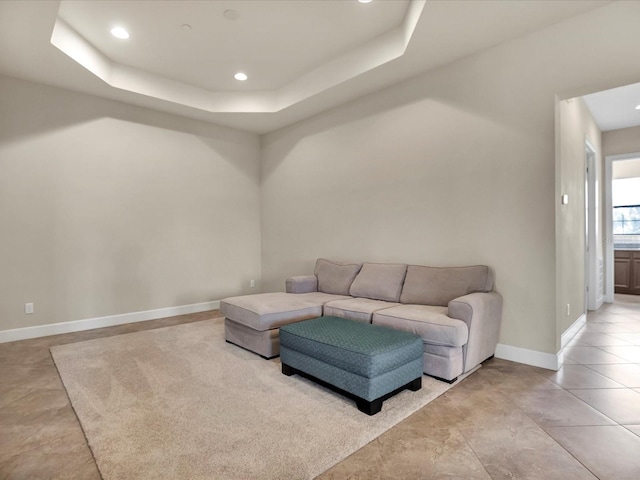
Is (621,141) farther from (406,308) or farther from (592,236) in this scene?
(406,308)

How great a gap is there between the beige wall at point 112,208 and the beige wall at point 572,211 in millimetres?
4396

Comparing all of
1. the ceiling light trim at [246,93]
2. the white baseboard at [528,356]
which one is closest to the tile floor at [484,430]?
the white baseboard at [528,356]

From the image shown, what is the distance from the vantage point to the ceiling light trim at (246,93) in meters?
3.36

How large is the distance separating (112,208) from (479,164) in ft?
14.5

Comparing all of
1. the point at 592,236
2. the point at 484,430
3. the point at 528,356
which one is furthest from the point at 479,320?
the point at 592,236

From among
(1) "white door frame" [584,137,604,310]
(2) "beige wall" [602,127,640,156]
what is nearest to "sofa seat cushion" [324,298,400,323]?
(1) "white door frame" [584,137,604,310]

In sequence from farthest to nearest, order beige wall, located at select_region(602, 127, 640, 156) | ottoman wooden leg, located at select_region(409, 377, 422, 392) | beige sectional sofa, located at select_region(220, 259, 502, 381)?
beige wall, located at select_region(602, 127, 640, 156)
beige sectional sofa, located at select_region(220, 259, 502, 381)
ottoman wooden leg, located at select_region(409, 377, 422, 392)

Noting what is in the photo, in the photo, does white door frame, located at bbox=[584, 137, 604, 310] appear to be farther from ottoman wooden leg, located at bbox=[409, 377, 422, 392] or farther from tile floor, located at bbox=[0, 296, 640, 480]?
ottoman wooden leg, located at bbox=[409, 377, 422, 392]

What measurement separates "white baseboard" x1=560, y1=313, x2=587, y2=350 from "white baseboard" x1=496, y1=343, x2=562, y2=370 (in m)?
0.40

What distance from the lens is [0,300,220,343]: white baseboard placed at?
12.7ft

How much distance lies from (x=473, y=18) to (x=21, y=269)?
16.9ft

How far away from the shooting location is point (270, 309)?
3.28 metres

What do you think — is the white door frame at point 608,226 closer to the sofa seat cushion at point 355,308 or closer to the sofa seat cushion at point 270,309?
the sofa seat cushion at point 355,308

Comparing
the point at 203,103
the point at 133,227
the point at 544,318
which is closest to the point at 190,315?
the point at 133,227
